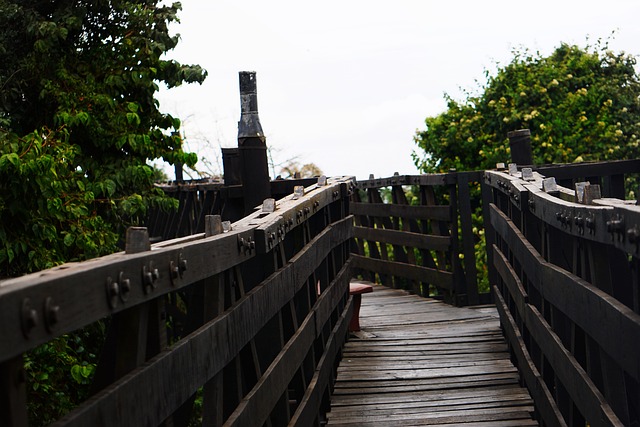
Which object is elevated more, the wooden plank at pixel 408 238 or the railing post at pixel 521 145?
the railing post at pixel 521 145

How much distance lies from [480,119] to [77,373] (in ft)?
49.1

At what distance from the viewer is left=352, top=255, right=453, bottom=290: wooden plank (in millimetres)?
11266

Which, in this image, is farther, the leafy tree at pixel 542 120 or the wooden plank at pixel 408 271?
the leafy tree at pixel 542 120

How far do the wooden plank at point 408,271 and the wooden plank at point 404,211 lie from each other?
0.59m

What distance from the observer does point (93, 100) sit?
11609mm

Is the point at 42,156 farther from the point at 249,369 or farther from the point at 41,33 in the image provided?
the point at 249,369

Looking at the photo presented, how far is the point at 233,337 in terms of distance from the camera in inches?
147

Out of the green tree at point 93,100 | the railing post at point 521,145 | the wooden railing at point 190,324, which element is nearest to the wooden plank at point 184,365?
the wooden railing at point 190,324

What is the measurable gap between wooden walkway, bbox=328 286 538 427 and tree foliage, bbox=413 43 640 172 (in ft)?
37.5

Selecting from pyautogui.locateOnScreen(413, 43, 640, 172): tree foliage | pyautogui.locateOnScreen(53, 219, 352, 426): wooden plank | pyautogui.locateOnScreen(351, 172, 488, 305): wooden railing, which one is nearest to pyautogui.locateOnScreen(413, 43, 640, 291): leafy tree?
pyautogui.locateOnScreen(413, 43, 640, 172): tree foliage

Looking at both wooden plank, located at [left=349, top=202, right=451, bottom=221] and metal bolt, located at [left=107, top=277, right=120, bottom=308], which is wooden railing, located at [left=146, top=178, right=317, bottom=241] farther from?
metal bolt, located at [left=107, top=277, right=120, bottom=308]

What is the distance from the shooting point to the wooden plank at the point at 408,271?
11.3 m

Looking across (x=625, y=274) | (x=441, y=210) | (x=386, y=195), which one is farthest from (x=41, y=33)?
(x=386, y=195)

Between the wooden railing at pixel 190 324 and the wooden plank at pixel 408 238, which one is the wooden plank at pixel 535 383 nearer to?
the wooden railing at pixel 190 324
